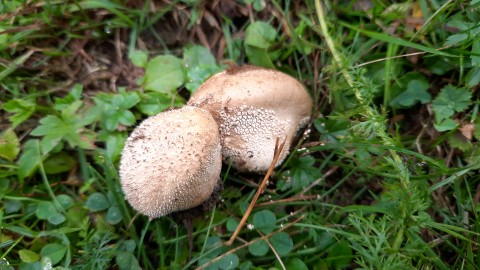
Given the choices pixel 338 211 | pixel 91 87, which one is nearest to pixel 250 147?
pixel 338 211

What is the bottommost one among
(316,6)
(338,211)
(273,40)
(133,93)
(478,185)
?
(338,211)

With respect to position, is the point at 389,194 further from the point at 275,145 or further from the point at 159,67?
the point at 159,67

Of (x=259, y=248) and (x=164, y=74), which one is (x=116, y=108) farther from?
(x=259, y=248)

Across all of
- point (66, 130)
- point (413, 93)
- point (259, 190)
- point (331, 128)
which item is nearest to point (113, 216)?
point (66, 130)

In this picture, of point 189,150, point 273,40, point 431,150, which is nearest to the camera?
point 189,150

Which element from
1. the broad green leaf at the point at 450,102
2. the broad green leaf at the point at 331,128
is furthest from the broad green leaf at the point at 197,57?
the broad green leaf at the point at 450,102

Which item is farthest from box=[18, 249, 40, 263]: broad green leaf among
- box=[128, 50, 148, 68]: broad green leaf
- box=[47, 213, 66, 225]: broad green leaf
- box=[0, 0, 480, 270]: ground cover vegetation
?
box=[128, 50, 148, 68]: broad green leaf

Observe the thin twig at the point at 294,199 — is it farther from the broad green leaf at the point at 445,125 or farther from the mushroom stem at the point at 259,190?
the broad green leaf at the point at 445,125
